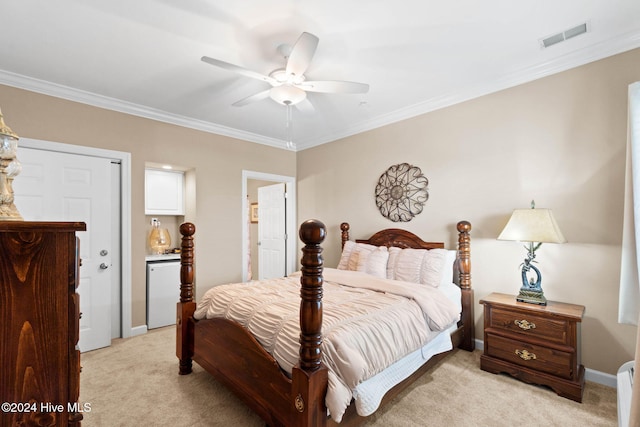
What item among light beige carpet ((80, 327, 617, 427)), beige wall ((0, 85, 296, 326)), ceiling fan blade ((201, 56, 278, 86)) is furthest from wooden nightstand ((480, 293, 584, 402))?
beige wall ((0, 85, 296, 326))

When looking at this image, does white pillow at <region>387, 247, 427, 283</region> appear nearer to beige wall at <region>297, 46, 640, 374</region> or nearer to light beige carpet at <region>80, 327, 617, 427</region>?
beige wall at <region>297, 46, 640, 374</region>

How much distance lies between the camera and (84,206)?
→ 3.10 metres

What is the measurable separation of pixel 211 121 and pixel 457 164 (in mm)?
3177

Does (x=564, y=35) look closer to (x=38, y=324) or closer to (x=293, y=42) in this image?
(x=293, y=42)

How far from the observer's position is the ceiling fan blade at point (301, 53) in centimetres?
183

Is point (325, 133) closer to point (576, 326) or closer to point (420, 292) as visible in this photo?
point (420, 292)

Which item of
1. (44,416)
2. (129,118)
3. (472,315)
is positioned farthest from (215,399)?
(129,118)

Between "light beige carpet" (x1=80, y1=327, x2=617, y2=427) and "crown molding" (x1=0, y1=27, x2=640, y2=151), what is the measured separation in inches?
105

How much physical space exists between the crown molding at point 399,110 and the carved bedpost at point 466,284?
1404 mm

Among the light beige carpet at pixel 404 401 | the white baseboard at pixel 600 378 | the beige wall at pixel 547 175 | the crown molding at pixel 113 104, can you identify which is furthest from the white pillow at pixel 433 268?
the crown molding at pixel 113 104

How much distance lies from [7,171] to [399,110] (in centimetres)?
352

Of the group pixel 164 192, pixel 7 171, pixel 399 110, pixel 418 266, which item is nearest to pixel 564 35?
pixel 399 110

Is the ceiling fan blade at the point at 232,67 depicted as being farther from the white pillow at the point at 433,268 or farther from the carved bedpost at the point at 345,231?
the carved bedpost at the point at 345,231

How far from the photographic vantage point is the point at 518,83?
2799 mm
